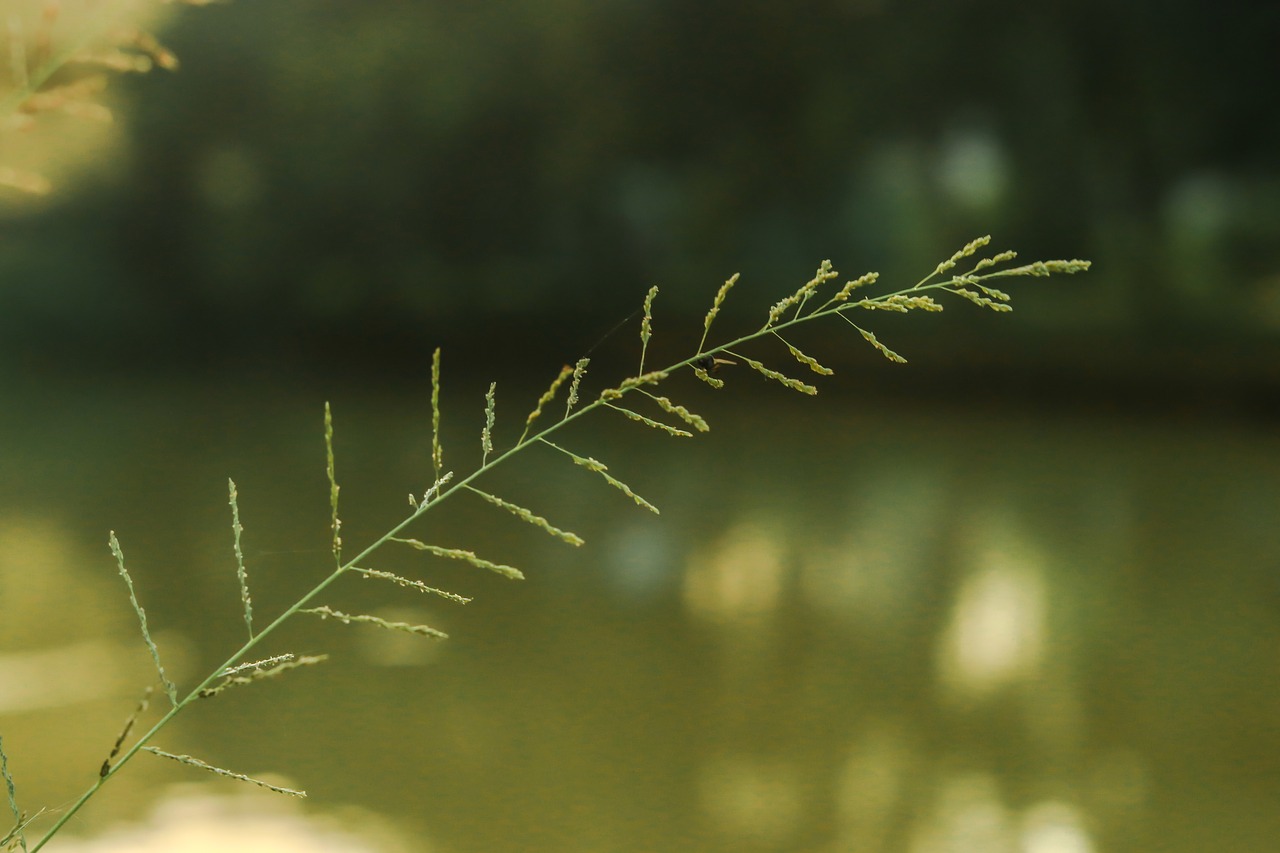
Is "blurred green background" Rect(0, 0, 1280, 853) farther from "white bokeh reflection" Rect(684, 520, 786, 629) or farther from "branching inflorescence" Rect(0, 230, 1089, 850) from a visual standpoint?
"branching inflorescence" Rect(0, 230, 1089, 850)

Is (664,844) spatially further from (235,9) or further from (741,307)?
(235,9)

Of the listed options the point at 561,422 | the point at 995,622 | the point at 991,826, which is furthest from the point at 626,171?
the point at 561,422

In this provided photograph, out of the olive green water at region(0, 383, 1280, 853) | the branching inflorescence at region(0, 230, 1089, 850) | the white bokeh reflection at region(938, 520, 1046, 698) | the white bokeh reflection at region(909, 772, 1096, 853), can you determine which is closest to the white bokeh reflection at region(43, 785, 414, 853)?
the olive green water at region(0, 383, 1280, 853)

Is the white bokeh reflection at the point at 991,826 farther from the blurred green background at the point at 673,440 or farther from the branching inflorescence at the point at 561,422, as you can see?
the branching inflorescence at the point at 561,422

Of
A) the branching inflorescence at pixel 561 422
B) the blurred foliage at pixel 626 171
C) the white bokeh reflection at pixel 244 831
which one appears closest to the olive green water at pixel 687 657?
the white bokeh reflection at pixel 244 831

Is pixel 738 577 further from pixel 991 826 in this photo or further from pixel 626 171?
pixel 626 171

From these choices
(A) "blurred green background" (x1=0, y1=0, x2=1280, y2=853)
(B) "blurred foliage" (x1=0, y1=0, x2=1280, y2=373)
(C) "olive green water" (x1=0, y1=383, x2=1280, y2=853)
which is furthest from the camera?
(B) "blurred foliage" (x1=0, y1=0, x2=1280, y2=373)

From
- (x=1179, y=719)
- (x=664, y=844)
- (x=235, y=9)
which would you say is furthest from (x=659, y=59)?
(x=664, y=844)
